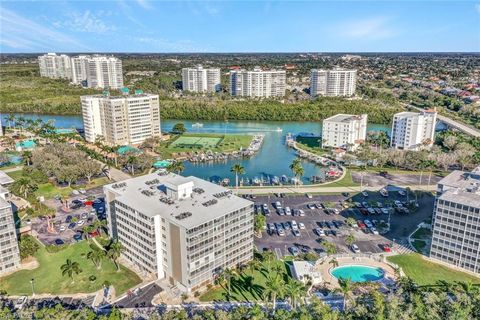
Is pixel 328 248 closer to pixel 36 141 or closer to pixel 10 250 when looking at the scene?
pixel 10 250

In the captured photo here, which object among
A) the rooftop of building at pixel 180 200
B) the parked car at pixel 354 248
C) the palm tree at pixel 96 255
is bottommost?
the parked car at pixel 354 248

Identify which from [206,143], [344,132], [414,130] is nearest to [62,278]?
[206,143]

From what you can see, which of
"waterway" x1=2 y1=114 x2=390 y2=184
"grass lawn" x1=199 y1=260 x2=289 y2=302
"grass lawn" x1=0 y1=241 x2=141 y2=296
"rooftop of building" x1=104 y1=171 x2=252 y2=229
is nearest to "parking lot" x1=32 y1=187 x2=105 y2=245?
"grass lawn" x1=0 y1=241 x2=141 y2=296

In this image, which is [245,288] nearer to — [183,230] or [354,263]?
[183,230]

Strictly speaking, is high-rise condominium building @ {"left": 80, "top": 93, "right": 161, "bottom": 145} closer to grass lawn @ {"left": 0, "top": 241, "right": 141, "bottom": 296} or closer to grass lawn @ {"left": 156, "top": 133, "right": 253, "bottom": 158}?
grass lawn @ {"left": 156, "top": 133, "right": 253, "bottom": 158}

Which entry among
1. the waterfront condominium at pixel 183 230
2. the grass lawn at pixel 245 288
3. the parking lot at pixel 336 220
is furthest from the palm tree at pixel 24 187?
the grass lawn at pixel 245 288

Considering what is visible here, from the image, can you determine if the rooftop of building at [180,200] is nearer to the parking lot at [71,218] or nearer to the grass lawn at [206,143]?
the parking lot at [71,218]
